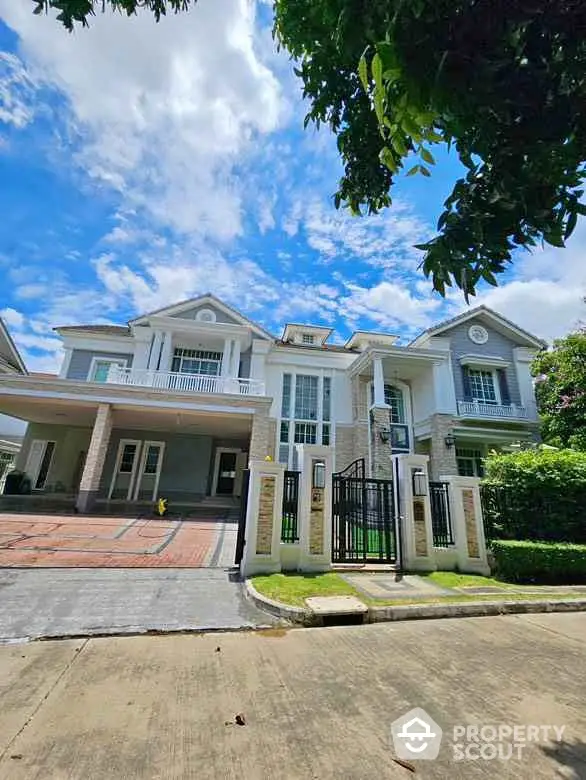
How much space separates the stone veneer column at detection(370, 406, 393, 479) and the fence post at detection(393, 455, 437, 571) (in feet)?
23.6

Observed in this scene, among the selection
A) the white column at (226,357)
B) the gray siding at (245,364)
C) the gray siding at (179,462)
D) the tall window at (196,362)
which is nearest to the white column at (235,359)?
the white column at (226,357)

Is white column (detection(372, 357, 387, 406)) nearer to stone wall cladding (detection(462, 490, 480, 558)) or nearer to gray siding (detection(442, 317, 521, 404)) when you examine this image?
gray siding (detection(442, 317, 521, 404))

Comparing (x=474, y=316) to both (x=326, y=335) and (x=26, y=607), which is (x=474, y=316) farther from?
(x=26, y=607)

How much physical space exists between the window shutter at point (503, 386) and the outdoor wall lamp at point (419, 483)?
12.3 meters

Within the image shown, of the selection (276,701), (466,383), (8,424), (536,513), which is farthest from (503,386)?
(8,424)

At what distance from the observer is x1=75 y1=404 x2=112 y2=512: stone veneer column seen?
11906 millimetres

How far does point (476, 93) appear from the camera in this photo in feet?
7.27

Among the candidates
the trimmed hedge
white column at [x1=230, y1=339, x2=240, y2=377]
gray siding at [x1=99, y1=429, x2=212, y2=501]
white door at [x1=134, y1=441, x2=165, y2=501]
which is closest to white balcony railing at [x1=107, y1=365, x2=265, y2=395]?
white column at [x1=230, y1=339, x2=240, y2=377]

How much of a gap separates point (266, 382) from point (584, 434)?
13.2 meters

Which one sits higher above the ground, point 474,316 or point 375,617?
point 474,316

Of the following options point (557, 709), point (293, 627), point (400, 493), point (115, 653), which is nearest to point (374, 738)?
point (557, 709)

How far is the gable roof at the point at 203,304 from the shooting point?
1714 cm

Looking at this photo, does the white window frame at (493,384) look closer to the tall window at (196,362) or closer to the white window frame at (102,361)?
the tall window at (196,362)

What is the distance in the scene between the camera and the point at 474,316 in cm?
1816
